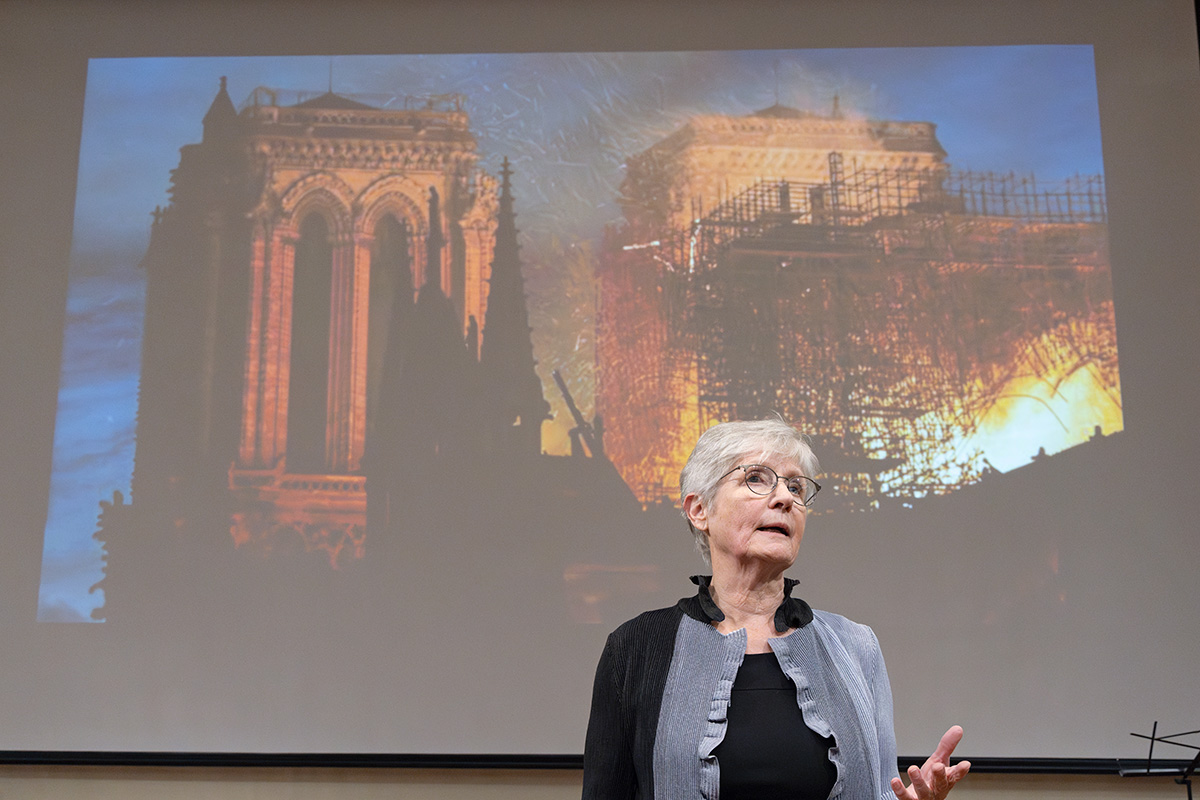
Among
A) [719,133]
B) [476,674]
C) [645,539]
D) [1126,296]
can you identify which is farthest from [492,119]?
[1126,296]

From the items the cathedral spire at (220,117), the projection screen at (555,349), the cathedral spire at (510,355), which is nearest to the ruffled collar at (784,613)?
the projection screen at (555,349)

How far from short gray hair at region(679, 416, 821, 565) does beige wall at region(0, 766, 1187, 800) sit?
67.8 inches

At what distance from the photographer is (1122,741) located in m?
3.14

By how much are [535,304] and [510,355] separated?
199mm

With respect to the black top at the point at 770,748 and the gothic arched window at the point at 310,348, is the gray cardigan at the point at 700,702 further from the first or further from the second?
the gothic arched window at the point at 310,348

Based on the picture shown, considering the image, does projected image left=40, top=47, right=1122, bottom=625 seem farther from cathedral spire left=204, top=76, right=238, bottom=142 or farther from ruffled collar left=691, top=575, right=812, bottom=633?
ruffled collar left=691, top=575, right=812, bottom=633

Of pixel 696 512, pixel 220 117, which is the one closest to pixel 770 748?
pixel 696 512

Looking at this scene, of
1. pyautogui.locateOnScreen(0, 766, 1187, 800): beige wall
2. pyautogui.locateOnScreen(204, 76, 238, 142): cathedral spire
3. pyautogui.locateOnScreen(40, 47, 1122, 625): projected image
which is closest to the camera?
pyautogui.locateOnScreen(0, 766, 1187, 800): beige wall

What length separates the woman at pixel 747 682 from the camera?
1.57m

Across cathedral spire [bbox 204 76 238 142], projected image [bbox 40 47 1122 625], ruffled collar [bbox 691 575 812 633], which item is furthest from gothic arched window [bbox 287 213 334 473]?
ruffled collar [bbox 691 575 812 633]

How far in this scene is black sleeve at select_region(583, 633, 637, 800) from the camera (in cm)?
165

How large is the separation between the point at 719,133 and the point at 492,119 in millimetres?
817

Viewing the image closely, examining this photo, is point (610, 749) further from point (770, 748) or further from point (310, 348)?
point (310, 348)

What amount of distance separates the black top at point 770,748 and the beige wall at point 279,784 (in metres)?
1.79
